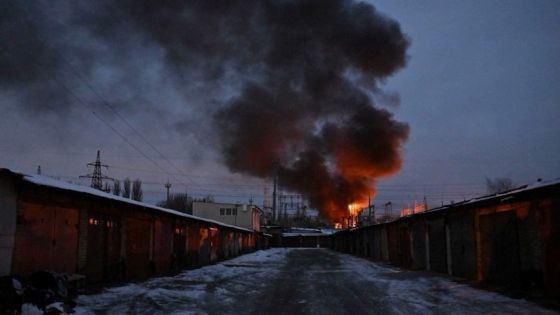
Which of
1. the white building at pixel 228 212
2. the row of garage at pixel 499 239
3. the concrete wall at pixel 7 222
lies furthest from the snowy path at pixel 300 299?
the white building at pixel 228 212

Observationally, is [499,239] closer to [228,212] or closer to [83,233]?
[83,233]

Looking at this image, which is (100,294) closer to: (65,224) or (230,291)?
(65,224)

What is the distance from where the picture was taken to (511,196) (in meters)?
15.0

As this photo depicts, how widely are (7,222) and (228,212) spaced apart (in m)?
68.4

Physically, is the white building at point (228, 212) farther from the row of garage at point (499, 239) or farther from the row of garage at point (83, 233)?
the row of garage at point (499, 239)

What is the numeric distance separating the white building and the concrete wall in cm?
6659

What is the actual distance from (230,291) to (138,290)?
8.87ft

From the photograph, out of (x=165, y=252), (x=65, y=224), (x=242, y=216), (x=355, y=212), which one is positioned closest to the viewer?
(x=65, y=224)

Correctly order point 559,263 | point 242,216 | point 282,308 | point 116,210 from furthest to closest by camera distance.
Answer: point 242,216 → point 116,210 → point 559,263 → point 282,308

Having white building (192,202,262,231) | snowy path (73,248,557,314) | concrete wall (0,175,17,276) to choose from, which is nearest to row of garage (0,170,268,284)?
concrete wall (0,175,17,276)

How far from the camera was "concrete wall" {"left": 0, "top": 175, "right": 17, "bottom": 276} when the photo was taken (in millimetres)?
11109

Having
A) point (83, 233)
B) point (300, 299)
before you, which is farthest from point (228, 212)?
point (300, 299)

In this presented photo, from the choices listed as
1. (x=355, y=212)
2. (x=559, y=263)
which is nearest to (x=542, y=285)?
(x=559, y=263)

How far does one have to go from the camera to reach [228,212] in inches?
3120
